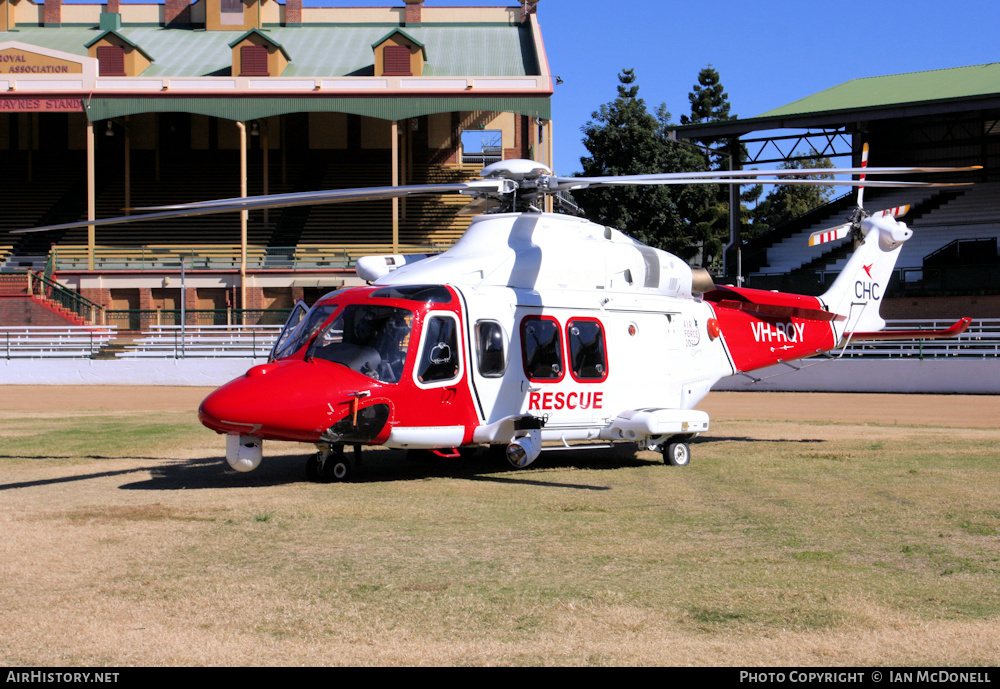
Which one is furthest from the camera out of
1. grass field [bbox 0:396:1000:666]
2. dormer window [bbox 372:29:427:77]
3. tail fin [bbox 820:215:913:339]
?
dormer window [bbox 372:29:427:77]

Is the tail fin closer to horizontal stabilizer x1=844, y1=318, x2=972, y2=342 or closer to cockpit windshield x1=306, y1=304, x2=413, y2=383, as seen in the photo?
horizontal stabilizer x1=844, y1=318, x2=972, y2=342

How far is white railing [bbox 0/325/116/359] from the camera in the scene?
33594 millimetres

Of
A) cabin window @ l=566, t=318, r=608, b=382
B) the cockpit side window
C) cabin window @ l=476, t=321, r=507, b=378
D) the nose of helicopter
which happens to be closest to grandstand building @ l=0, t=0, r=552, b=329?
the cockpit side window

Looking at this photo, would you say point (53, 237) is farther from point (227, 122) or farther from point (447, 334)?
point (447, 334)

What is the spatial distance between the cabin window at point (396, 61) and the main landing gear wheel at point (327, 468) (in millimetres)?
33686

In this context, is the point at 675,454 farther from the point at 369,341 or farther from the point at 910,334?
the point at 910,334

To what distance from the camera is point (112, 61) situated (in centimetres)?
A: 4291

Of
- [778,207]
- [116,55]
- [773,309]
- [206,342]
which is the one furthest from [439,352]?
[778,207]

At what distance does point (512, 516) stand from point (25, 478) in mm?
5919

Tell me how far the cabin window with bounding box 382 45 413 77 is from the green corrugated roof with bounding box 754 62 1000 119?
15.3 m

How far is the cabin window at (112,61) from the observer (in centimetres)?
4281

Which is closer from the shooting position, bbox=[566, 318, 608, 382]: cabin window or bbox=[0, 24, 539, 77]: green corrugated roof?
bbox=[566, 318, 608, 382]: cabin window

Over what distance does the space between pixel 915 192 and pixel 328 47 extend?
1090 inches
